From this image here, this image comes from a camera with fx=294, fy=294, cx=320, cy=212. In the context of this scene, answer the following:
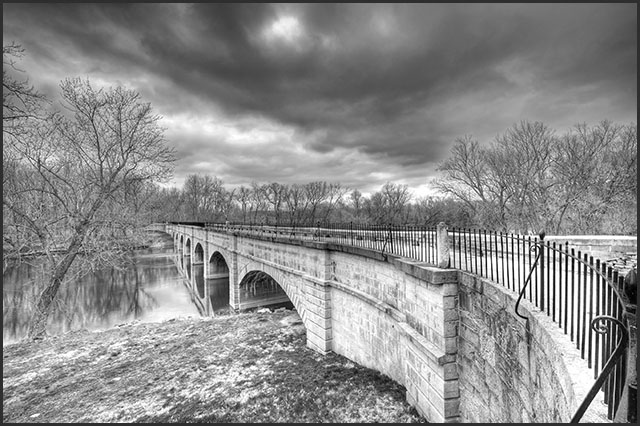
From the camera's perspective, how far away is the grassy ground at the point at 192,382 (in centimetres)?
784

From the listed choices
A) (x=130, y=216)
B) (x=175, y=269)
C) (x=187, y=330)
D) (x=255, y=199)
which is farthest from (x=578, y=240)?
(x=255, y=199)

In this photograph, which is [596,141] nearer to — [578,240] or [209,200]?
[578,240]

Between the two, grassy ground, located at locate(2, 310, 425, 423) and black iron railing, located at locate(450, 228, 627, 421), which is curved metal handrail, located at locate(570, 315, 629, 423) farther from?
grassy ground, located at locate(2, 310, 425, 423)

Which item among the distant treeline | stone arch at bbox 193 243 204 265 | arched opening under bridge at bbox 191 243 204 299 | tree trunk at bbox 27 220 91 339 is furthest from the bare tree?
stone arch at bbox 193 243 204 265

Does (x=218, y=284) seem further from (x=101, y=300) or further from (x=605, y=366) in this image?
(x=605, y=366)

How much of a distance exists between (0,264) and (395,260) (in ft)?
47.4

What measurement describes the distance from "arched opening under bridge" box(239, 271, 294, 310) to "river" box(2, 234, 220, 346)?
221 cm

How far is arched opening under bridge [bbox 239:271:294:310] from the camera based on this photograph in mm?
21719

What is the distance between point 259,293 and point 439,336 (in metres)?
18.4

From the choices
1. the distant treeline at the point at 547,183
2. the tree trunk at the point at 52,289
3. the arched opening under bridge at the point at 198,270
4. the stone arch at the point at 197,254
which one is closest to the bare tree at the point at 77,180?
the tree trunk at the point at 52,289

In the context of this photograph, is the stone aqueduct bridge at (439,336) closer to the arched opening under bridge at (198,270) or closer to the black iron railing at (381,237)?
the black iron railing at (381,237)

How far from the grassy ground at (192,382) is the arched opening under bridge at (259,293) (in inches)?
304

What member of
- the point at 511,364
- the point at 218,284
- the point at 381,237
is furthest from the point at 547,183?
the point at 218,284

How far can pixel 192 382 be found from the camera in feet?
31.4
